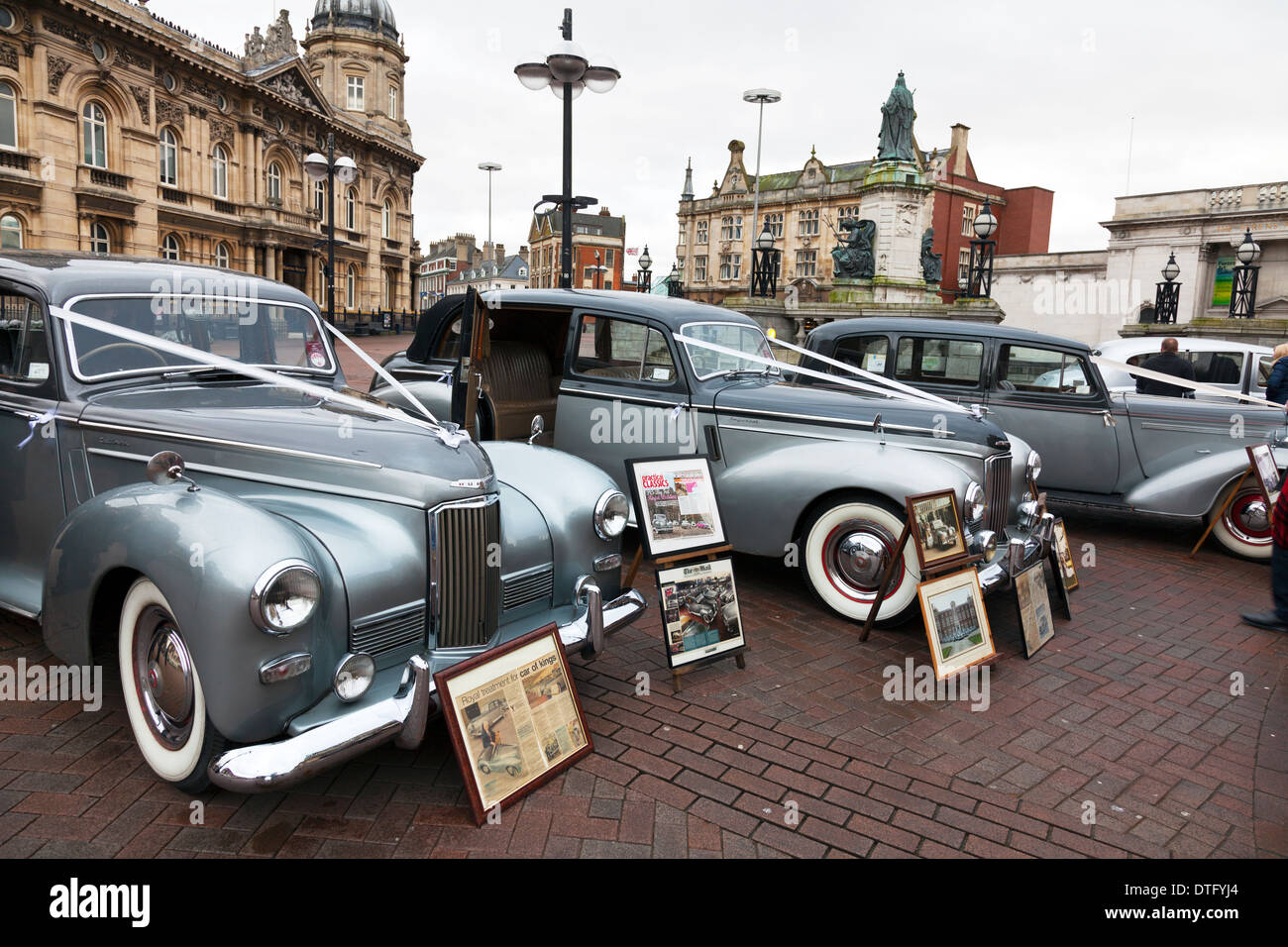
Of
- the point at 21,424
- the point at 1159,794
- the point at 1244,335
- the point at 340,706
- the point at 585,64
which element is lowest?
the point at 1159,794

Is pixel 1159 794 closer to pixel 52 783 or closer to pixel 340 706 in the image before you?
pixel 340 706

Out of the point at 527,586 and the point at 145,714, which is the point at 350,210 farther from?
the point at 145,714

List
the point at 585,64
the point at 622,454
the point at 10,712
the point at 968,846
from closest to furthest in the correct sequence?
the point at 968,846
the point at 10,712
the point at 622,454
the point at 585,64

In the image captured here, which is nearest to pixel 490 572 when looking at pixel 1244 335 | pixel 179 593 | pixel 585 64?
pixel 179 593

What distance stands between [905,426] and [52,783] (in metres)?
4.95

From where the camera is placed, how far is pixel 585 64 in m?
9.47

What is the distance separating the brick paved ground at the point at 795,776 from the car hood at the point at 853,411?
4.69 ft

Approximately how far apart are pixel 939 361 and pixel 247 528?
6749 mm

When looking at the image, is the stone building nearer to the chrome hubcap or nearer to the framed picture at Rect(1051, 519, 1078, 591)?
the chrome hubcap

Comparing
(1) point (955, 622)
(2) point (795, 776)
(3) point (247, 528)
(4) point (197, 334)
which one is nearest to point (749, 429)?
(1) point (955, 622)

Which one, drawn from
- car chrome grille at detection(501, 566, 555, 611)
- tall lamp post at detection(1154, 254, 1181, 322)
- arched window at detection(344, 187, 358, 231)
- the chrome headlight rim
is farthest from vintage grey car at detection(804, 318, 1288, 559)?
arched window at detection(344, 187, 358, 231)

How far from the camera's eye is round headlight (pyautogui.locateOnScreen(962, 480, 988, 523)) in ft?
16.6

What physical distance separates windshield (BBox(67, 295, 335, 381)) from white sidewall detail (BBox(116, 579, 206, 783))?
4.58 ft

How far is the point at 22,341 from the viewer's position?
4074 mm
